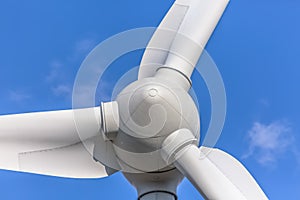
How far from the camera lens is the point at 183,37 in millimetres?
9852

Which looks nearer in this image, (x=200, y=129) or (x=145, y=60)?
(x=200, y=129)

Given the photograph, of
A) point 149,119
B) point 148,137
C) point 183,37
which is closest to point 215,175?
point 148,137

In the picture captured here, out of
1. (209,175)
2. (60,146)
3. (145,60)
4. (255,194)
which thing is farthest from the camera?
(145,60)

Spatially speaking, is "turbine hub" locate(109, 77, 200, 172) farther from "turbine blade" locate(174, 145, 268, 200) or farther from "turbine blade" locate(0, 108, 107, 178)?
"turbine blade" locate(0, 108, 107, 178)

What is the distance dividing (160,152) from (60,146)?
1903 millimetres

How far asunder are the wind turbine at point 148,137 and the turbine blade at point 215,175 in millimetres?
15

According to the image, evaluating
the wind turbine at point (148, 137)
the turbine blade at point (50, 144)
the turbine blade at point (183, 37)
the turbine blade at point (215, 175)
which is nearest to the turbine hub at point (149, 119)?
the wind turbine at point (148, 137)

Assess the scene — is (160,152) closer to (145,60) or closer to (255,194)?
(255,194)

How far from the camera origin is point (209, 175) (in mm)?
8172

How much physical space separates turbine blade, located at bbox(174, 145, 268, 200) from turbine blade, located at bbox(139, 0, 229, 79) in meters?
1.61

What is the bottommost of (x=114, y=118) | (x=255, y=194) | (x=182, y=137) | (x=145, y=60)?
(x=255, y=194)

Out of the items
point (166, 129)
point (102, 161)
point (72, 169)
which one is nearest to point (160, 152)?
Result: point (166, 129)

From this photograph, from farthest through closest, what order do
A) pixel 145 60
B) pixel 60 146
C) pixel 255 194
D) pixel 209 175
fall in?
pixel 145 60
pixel 60 146
pixel 255 194
pixel 209 175

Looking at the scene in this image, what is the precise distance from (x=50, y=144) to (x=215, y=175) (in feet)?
9.48
